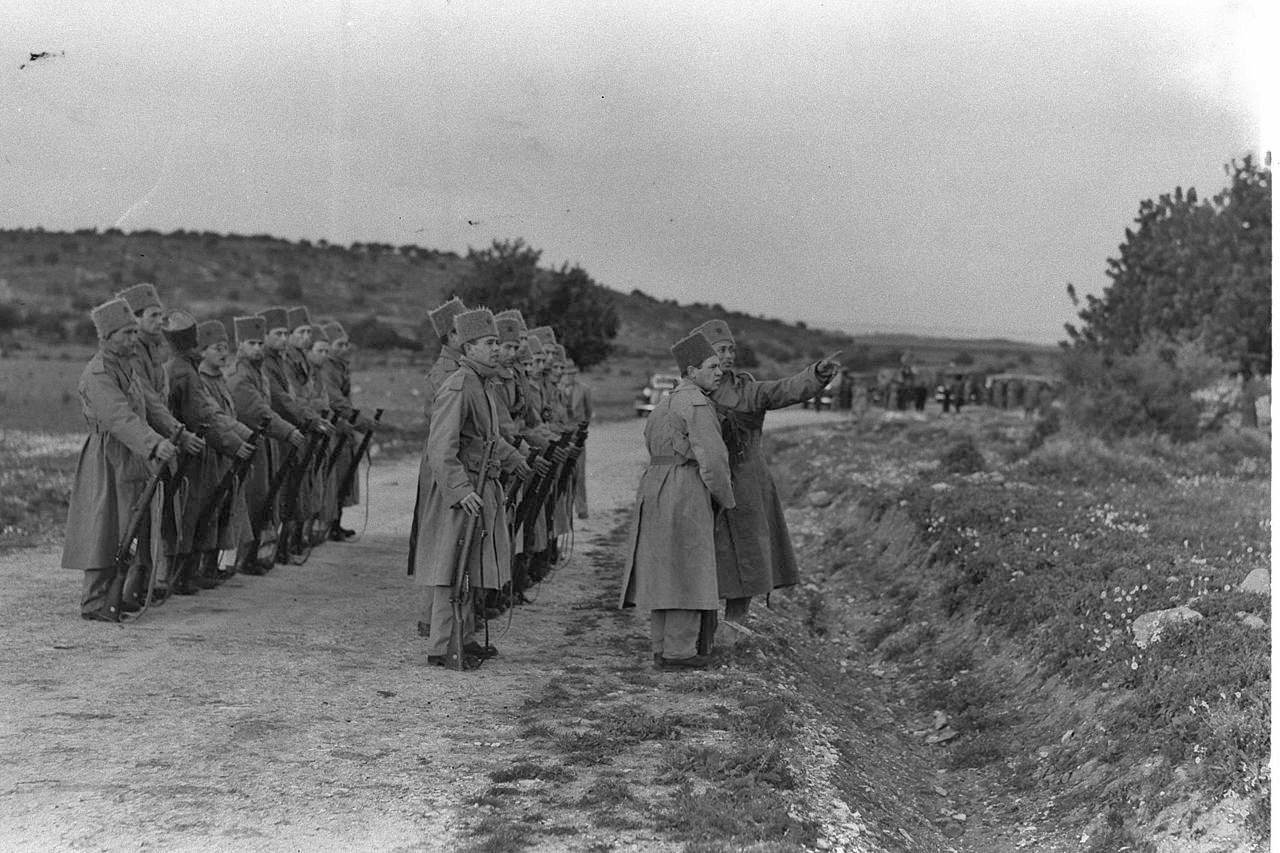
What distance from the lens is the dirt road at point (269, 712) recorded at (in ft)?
18.6

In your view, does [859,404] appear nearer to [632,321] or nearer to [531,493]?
[531,493]

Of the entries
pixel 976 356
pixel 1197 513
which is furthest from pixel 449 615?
pixel 976 356

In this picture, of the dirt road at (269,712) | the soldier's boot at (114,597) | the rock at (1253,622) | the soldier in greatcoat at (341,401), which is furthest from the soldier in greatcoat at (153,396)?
the rock at (1253,622)

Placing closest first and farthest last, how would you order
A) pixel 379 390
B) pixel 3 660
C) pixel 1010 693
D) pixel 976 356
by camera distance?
pixel 3 660, pixel 1010 693, pixel 379 390, pixel 976 356

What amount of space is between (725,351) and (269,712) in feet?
12.0

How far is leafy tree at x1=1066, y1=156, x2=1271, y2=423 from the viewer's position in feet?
→ 109

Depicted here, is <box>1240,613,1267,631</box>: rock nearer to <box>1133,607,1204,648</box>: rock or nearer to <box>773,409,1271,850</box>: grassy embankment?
<box>773,409,1271,850</box>: grassy embankment

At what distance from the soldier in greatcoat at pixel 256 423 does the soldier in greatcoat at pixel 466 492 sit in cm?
333

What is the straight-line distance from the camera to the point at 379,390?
4309cm

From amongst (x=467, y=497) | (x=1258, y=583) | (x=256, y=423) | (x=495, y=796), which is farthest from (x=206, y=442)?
(x=1258, y=583)

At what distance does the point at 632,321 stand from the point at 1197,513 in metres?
87.7

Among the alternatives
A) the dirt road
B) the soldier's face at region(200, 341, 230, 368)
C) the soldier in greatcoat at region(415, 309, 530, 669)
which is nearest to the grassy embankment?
the dirt road

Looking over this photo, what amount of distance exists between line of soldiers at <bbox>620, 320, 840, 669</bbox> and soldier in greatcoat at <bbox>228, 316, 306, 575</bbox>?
13.4ft

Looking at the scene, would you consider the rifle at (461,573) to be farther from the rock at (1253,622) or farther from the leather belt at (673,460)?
the rock at (1253,622)
